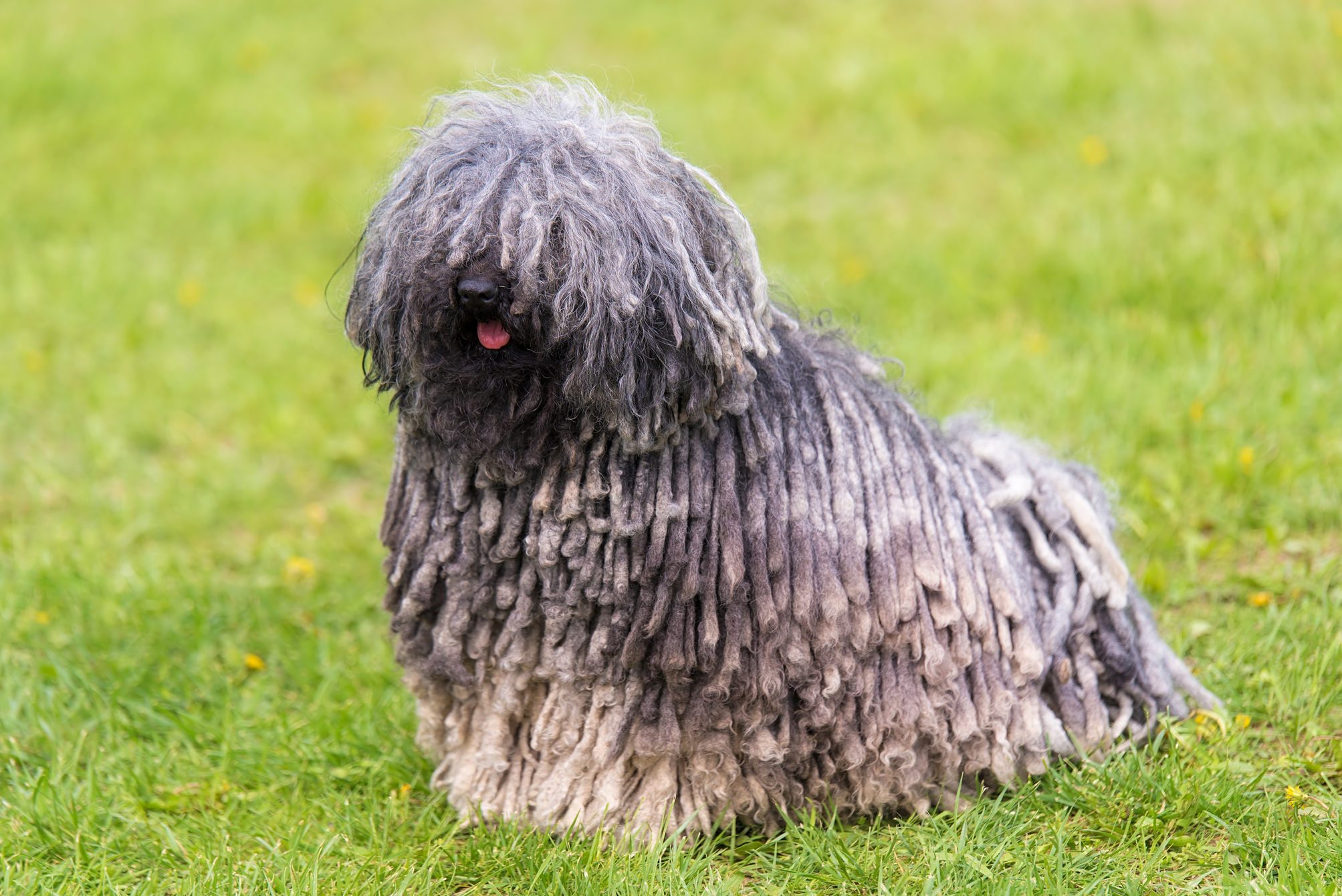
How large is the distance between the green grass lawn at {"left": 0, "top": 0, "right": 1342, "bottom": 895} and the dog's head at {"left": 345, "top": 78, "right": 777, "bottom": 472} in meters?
0.47

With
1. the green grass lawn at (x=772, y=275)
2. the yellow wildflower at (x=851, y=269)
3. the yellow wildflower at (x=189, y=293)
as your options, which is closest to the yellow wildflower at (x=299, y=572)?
the green grass lawn at (x=772, y=275)

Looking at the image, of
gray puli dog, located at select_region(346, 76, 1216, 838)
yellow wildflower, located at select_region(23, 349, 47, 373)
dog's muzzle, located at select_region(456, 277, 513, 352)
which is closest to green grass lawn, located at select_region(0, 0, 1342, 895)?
yellow wildflower, located at select_region(23, 349, 47, 373)

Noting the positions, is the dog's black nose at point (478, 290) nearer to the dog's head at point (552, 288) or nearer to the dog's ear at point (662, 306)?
the dog's head at point (552, 288)

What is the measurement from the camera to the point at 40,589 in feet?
15.1

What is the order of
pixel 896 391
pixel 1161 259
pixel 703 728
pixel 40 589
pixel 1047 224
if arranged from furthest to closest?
pixel 1047 224, pixel 1161 259, pixel 40 589, pixel 896 391, pixel 703 728

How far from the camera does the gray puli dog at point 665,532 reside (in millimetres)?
2910

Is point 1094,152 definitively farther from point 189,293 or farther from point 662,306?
point 662,306

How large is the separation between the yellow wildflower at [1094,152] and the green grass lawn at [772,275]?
2cm

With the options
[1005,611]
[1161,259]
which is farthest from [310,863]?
[1161,259]

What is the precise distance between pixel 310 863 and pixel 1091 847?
181 centimetres

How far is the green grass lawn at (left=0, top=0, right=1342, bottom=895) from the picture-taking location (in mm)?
3385

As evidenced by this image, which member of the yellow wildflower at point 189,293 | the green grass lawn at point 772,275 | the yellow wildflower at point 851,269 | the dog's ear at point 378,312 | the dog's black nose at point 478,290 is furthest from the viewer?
the yellow wildflower at point 189,293

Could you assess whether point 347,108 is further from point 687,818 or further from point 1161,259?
point 687,818

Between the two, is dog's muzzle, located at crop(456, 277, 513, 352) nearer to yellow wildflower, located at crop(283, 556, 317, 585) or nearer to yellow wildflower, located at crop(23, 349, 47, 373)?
yellow wildflower, located at crop(283, 556, 317, 585)
